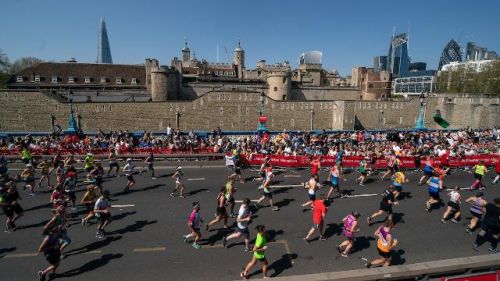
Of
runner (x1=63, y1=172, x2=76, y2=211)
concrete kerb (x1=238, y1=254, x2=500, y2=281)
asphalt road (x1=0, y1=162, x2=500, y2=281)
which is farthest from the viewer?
runner (x1=63, y1=172, x2=76, y2=211)

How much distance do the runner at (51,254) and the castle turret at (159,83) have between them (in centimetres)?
4173

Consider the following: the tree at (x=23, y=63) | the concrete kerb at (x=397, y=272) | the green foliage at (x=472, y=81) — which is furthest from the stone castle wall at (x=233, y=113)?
the tree at (x=23, y=63)

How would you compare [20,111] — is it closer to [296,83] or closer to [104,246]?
[104,246]

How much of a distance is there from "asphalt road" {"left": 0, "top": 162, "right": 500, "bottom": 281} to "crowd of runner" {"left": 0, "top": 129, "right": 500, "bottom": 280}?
0.34 metres

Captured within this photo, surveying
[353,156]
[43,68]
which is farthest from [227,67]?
[353,156]

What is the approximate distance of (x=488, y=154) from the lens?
798 inches

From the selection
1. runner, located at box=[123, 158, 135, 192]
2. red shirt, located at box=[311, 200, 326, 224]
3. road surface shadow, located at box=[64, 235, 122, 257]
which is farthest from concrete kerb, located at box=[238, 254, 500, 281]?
runner, located at box=[123, 158, 135, 192]

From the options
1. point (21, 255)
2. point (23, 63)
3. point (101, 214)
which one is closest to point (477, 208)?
point (101, 214)

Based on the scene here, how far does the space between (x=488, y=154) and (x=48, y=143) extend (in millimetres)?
30360

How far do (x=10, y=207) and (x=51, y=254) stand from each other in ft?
13.1

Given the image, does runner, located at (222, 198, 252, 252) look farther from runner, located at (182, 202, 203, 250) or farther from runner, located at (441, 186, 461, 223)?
runner, located at (441, 186, 461, 223)

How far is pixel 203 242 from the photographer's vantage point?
9516 mm

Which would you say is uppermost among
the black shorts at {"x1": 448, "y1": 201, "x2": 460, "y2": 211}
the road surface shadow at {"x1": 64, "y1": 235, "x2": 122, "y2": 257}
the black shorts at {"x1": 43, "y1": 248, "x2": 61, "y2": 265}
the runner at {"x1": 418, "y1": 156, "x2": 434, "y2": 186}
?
the runner at {"x1": 418, "y1": 156, "x2": 434, "y2": 186}

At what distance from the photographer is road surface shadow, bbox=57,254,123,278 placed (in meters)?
7.74
